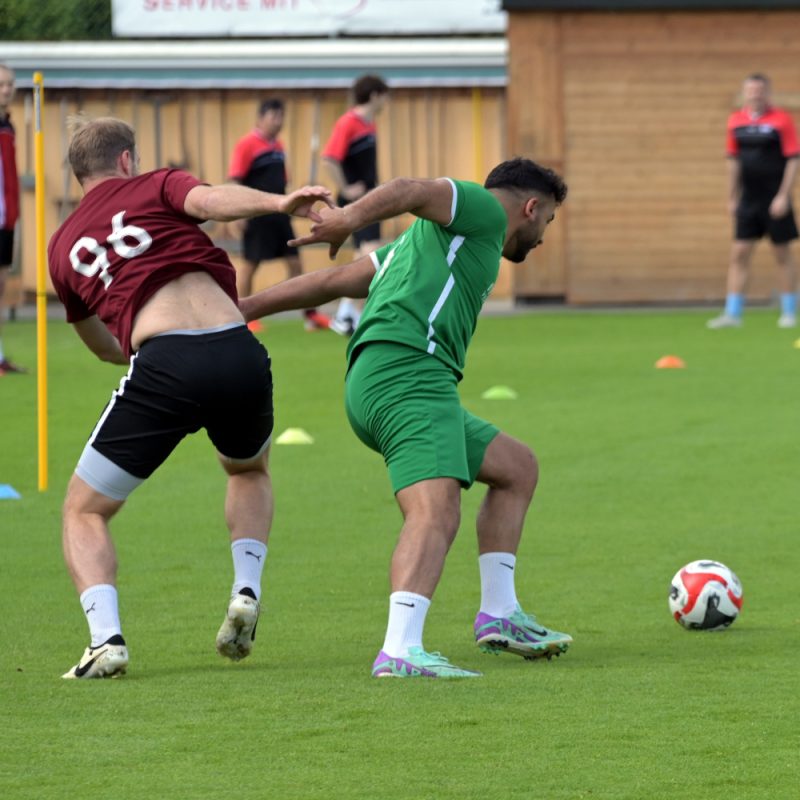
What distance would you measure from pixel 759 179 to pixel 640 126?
424cm

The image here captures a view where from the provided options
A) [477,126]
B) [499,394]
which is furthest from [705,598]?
[477,126]

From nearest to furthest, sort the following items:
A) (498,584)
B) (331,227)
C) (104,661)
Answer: (331,227) → (104,661) → (498,584)

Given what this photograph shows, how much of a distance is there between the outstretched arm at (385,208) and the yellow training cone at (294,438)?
230 inches

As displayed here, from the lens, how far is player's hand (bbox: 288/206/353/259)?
5.36 meters

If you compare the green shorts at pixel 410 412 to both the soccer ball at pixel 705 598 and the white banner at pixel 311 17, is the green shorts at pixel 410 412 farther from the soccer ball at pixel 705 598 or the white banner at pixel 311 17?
the white banner at pixel 311 17

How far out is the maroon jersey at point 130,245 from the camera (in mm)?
5762

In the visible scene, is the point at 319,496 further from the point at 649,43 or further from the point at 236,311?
the point at 649,43

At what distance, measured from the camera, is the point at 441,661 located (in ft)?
18.7

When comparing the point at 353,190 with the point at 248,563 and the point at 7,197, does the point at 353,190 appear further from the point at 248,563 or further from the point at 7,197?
the point at 248,563

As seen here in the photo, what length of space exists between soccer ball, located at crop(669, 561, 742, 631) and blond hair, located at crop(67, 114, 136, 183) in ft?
7.91

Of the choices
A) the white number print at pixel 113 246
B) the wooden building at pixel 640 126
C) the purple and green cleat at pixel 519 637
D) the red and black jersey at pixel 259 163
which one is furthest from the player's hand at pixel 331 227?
the wooden building at pixel 640 126

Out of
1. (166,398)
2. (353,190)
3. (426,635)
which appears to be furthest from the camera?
(353,190)

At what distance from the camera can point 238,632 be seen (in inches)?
229

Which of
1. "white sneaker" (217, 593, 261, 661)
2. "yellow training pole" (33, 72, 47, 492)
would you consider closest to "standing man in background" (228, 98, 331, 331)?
"yellow training pole" (33, 72, 47, 492)
